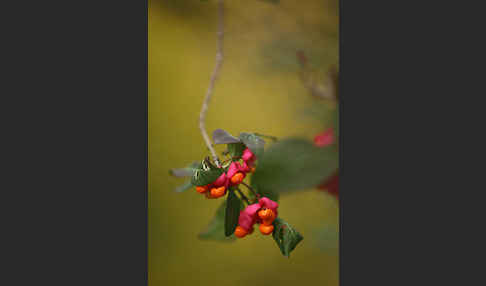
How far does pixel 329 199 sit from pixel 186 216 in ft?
1.96


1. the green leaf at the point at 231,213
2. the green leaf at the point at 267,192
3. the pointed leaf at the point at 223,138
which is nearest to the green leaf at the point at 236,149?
the pointed leaf at the point at 223,138

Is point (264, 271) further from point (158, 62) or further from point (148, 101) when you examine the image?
point (158, 62)

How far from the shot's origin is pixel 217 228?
1.46m

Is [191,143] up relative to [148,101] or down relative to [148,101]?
down

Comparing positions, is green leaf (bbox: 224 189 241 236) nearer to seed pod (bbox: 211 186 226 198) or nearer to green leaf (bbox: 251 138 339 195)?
seed pod (bbox: 211 186 226 198)

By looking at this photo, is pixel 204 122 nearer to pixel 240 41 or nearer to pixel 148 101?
pixel 148 101

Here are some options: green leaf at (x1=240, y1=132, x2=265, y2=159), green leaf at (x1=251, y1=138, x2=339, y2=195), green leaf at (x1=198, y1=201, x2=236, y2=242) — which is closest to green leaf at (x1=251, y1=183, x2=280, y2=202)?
green leaf at (x1=251, y1=138, x2=339, y2=195)

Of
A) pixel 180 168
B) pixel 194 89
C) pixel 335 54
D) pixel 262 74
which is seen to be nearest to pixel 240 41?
pixel 262 74

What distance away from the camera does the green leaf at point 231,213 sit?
1.18 metres

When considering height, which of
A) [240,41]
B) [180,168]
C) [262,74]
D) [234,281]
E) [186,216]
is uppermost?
[240,41]

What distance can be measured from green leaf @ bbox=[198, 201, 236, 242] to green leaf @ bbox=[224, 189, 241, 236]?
0.86 ft

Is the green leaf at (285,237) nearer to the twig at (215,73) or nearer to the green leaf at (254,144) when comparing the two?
the green leaf at (254,144)

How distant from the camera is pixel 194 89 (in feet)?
4.78

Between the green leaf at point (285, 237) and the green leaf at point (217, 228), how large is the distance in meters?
0.31
